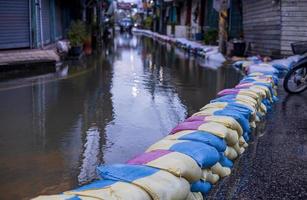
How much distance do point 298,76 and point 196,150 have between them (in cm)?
671

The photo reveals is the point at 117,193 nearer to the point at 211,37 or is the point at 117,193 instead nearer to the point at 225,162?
the point at 225,162

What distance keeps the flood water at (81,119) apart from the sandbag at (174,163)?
4.12ft

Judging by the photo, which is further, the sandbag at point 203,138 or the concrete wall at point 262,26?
the concrete wall at point 262,26

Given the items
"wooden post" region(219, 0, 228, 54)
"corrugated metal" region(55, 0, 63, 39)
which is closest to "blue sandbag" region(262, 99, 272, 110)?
"wooden post" region(219, 0, 228, 54)

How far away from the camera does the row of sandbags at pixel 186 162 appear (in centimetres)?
332

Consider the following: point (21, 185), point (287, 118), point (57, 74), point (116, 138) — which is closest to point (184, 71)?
point (57, 74)

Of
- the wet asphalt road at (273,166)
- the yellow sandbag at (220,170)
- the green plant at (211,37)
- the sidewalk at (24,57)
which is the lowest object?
the wet asphalt road at (273,166)

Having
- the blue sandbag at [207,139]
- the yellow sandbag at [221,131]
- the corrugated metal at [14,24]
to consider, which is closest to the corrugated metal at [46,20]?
the corrugated metal at [14,24]

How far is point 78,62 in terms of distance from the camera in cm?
1903

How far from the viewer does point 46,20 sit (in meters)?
21.0

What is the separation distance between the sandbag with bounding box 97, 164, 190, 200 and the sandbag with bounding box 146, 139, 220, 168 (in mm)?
474

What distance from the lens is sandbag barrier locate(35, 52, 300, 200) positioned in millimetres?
3320

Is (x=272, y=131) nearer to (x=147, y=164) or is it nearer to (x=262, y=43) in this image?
(x=147, y=164)

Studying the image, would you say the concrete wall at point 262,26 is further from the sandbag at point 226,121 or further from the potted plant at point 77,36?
the sandbag at point 226,121
